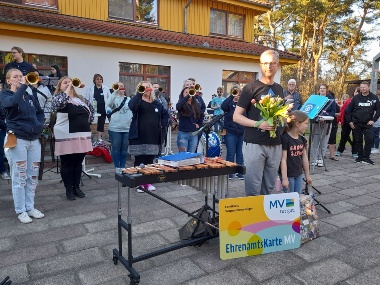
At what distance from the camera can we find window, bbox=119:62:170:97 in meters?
11.8

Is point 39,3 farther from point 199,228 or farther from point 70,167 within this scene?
point 199,228

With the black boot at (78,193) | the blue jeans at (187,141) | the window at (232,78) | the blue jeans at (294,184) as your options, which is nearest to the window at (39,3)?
the window at (232,78)

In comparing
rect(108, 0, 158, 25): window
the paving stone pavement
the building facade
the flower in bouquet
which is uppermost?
rect(108, 0, 158, 25): window

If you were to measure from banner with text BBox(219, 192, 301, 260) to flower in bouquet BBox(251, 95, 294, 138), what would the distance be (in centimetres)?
69

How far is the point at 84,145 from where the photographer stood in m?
4.63

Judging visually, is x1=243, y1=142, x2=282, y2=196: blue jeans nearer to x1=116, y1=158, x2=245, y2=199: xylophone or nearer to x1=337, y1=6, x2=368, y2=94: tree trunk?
x1=116, y1=158, x2=245, y2=199: xylophone

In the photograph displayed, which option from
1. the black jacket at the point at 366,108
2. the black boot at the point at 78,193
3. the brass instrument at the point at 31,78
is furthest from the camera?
the black jacket at the point at 366,108

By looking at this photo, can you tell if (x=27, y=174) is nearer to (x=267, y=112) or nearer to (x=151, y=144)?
(x=151, y=144)

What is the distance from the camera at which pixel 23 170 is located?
3834 mm

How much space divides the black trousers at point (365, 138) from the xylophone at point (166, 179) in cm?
615

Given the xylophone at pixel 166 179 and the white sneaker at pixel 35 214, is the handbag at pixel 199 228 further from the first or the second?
the white sneaker at pixel 35 214

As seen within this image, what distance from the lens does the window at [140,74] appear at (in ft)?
38.8

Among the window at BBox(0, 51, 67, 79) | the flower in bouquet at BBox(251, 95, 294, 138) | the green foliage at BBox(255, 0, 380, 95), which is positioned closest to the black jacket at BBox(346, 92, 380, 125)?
the flower in bouquet at BBox(251, 95, 294, 138)

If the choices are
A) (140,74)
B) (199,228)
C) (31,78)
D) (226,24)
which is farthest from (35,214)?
(226,24)
